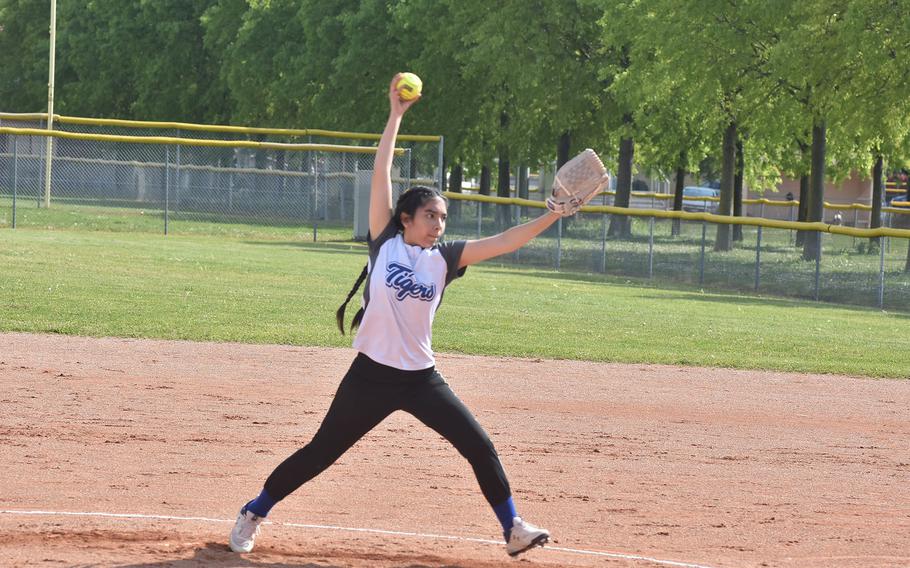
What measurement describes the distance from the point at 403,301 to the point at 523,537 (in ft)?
4.08

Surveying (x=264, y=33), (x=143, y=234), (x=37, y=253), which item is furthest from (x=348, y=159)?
(x=264, y=33)

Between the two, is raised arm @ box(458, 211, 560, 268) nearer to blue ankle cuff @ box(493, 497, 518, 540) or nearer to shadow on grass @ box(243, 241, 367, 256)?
blue ankle cuff @ box(493, 497, 518, 540)

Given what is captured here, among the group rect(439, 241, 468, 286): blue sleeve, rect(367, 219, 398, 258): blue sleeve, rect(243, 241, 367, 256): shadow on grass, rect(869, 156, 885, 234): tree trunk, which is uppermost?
rect(869, 156, 885, 234): tree trunk

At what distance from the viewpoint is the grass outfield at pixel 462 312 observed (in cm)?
1470

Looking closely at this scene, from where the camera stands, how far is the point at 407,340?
6.03 m

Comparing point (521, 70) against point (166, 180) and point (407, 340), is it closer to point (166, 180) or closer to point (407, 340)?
point (166, 180)

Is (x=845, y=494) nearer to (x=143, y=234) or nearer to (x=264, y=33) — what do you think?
(x=143, y=234)

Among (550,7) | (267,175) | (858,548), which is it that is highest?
(550,7)

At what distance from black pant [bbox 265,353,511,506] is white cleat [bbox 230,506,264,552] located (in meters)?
0.35

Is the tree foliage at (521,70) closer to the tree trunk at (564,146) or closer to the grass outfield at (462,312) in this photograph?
the tree trunk at (564,146)

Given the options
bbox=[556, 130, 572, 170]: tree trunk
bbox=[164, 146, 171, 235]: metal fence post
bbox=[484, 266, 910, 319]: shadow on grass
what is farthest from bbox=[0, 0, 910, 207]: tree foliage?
bbox=[164, 146, 171, 235]: metal fence post

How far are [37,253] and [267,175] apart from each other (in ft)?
41.4

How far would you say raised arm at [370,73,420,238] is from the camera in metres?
6.20

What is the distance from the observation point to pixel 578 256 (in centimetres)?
2959
